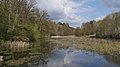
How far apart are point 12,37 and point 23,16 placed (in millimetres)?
21348

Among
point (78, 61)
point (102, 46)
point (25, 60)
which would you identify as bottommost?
point (78, 61)

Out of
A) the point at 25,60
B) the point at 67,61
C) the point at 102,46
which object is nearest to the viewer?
the point at 25,60

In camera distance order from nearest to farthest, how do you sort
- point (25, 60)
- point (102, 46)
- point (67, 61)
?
1. point (25, 60)
2. point (67, 61)
3. point (102, 46)

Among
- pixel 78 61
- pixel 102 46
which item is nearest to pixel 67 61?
pixel 78 61

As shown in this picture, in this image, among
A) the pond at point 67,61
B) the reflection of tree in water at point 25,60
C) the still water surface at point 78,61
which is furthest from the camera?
the still water surface at point 78,61

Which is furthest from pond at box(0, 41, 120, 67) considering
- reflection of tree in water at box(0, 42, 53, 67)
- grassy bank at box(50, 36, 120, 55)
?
grassy bank at box(50, 36, 120, 55)

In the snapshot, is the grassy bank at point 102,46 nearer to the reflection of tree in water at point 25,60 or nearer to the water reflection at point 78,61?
the water reflection at point 78,61

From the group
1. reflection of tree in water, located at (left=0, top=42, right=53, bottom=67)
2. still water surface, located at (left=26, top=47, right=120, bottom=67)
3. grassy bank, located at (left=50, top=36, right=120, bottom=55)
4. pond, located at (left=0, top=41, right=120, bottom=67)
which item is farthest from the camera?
grassy bank, located at (left=50, top=36, right=120, bottom=55)

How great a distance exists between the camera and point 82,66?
64.9 ft

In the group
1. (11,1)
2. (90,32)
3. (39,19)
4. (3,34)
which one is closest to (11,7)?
(11,1)

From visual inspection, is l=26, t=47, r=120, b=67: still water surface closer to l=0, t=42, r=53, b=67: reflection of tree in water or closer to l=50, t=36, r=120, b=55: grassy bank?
l=0, t=42, r=53, b=67: reflection of tree in water

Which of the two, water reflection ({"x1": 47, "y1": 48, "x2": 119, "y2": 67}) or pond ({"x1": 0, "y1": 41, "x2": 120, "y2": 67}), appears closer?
pond ({"x1": 0, "y1": 41, "x2": 120, "y2": 67})

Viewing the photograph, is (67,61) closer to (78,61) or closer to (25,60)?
(78,61)

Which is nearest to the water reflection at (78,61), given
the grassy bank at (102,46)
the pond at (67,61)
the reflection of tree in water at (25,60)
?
the pond at (67,61)
